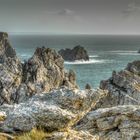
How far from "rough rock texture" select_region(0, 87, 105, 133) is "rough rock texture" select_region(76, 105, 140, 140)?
4.36 feet

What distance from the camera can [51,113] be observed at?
14750 millimetres

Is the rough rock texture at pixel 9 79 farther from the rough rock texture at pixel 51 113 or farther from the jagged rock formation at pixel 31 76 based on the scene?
the rough rock texture at pixel 51 113

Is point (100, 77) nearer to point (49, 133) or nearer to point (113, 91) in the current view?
point (113, 91)

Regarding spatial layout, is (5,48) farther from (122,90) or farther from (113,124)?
(113,124)

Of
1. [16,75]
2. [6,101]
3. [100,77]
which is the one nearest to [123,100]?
[6,101]

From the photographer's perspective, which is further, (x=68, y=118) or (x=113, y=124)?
(x=113, y=124)

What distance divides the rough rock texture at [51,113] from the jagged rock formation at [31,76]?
185 feet

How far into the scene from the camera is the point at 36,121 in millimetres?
14641

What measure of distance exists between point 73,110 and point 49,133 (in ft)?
5.51

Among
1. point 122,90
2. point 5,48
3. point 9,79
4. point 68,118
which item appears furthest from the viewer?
point 5,48

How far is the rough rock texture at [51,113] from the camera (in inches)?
574

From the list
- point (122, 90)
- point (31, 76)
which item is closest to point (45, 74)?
point (31, 76)

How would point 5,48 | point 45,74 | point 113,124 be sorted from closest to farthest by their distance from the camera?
point 113,124 < point 45,74 < point 5,48

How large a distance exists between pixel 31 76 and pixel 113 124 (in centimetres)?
6492
